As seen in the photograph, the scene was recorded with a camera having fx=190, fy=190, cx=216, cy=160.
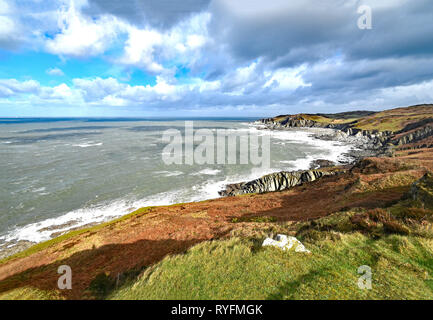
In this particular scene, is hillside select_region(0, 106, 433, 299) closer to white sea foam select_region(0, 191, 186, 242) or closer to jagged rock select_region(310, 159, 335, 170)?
white sea foam select_region(0, 191, 186, 242)

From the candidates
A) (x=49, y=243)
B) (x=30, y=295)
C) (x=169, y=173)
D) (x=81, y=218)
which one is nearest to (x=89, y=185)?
(x=81, y=218)

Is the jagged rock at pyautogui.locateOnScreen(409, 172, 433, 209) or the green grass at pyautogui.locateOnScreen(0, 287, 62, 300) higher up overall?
the jagged rock at pyautogui.locateOnScreen(409, 172, 433, 209)

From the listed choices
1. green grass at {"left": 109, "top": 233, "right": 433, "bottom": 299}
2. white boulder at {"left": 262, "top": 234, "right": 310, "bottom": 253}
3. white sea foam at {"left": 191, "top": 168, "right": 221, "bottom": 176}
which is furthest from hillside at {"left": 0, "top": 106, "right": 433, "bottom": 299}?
white sea foam at {"left": 191, "top": 168, "right": 221, "bottom": 176}

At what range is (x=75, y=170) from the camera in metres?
44.1

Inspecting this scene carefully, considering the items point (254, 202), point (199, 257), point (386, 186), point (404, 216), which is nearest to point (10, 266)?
point (199, 257)

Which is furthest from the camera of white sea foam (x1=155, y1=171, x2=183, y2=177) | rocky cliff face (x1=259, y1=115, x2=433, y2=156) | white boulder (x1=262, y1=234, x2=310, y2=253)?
rocky cliff face (x1=259, y1=115, x2=433, y2=156)

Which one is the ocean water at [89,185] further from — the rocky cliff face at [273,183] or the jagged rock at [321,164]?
the rocky cliff face at [273,183]

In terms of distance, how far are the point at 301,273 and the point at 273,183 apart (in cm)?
3094

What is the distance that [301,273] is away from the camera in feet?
25.1

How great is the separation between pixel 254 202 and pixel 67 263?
2133 centimetres

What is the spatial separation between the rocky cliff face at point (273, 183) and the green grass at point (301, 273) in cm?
2531

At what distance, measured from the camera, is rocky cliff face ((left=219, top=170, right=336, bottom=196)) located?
117ft

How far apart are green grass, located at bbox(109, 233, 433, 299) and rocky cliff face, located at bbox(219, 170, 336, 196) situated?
83.0 feet

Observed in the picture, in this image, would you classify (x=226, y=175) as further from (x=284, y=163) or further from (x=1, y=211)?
(x=1, y=211)
